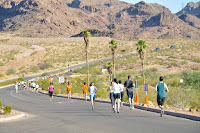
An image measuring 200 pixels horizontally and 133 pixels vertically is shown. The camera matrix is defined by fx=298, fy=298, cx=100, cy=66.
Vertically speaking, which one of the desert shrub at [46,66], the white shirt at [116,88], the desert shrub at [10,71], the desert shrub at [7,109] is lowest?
the desert shrub at [7,109]

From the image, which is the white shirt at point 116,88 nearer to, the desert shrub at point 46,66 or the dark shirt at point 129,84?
the dark shirt at point 129,84

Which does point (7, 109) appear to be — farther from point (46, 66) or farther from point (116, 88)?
point (46, 66)

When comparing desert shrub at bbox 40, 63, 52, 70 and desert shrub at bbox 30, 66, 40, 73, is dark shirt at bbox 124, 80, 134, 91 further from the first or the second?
desert shrub at bbox 40, 63, 52, 70

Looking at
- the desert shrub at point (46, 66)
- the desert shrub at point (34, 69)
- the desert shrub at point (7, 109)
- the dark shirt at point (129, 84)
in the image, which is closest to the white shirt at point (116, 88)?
the dark shirt at point (129, 84)

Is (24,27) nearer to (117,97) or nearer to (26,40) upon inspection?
(26,40)

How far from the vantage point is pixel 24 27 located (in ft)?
618

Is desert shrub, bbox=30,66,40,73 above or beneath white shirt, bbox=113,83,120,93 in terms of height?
above

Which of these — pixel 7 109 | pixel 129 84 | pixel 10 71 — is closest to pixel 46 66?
pixel 10 71

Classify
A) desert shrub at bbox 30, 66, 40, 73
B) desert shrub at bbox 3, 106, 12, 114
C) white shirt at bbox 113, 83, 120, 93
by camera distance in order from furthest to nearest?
desert shrub at bbox 30, 66, 40, 73 < white shirt at bbox 113, 83, 120, 93 < desert shrub at bbox 3, 106, 12, 114

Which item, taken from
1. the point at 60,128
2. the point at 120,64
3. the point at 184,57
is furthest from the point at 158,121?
the point at 184,57

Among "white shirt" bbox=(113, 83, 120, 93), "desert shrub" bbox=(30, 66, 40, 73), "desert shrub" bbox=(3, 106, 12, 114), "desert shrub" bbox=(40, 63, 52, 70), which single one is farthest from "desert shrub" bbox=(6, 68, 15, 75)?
"white shirt" bbox=(113, 83, 120, 93)

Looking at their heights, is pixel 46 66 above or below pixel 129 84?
above

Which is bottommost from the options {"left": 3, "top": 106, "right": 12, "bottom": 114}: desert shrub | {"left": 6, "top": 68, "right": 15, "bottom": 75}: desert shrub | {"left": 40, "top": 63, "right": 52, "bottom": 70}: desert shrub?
{"left": 3, "top": 106, "right": 12, "bottom": 114}: desert shrub

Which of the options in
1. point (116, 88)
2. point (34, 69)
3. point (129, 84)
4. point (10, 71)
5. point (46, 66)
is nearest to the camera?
point (116, 88)
